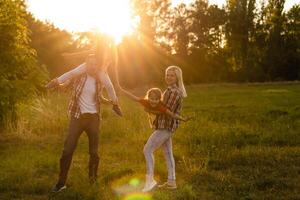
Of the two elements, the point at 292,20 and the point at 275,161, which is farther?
the point at 292,20

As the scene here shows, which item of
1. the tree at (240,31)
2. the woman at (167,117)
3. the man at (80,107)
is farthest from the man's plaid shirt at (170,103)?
the tree at (240,31)

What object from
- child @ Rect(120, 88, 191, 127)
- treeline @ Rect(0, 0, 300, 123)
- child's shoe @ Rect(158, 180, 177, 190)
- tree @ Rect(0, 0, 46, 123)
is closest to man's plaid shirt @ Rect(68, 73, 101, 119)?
child @ Rect(120, 88, 191, 127)

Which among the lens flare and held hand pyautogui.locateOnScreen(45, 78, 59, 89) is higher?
held hand pyautogui.locateOnScreen(45, 78, 59, 89)

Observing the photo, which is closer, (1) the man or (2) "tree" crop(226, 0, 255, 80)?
(1) the man

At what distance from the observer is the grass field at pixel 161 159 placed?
26.6 feet

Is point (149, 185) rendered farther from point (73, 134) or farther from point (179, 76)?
point (179, 76)

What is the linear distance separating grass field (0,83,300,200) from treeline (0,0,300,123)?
33207mm

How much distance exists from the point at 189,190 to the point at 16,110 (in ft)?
26.5

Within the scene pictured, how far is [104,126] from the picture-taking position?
1559cm

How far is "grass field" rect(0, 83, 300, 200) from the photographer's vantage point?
8.11 m

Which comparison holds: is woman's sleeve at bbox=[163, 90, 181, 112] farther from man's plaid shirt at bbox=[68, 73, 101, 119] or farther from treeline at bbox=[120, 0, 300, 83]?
treeline at bbox=[120, 0, 300, 83]

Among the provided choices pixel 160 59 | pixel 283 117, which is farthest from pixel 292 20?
pixel 283 117

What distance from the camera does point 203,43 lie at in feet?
230

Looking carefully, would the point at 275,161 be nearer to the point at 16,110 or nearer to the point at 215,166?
the point at 215,166
